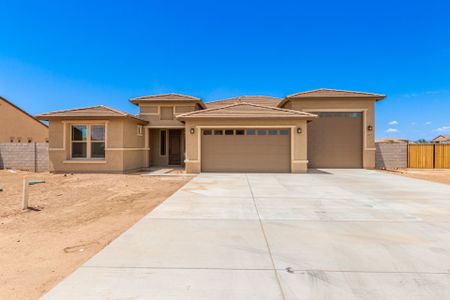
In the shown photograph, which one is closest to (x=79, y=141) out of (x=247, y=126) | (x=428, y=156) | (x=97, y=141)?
(x=97, y=141)

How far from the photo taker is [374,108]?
15.0 meters

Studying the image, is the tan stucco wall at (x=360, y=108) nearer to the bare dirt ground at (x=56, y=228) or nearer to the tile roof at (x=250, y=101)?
the tile roof at (x=250, y=101)

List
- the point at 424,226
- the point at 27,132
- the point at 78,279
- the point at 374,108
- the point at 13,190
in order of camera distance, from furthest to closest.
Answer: the point at 27,132
the point at 374,108
the point at 13,190
the point at 424,226
the point at 78,279

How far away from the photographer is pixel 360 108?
15.1 m

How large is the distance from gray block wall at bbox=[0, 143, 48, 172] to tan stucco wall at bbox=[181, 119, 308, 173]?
9.72 meters

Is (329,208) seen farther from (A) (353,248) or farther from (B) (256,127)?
(B) (256,127)

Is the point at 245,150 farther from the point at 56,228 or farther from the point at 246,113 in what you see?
the point at 56,228

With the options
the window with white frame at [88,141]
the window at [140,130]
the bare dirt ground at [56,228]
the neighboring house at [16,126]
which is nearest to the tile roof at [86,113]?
the window with white frame at [88,141]

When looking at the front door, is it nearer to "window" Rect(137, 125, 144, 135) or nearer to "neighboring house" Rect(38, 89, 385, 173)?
"window" Rect(137, 125, 144, 135)

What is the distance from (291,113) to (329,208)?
25.8 ft

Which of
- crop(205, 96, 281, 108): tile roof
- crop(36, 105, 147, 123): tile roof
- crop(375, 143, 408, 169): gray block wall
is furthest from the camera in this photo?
crop(205, 96, 281, 108): tile roof

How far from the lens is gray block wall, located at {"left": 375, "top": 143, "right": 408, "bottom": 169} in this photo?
16.2 meters

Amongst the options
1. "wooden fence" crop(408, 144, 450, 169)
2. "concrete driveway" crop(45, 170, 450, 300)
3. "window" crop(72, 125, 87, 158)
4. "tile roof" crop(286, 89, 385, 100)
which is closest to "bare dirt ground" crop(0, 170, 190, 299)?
"concrete driveway" crop(45, 170, 450, 300)

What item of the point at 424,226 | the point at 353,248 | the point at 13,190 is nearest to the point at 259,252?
the point at 353,248
